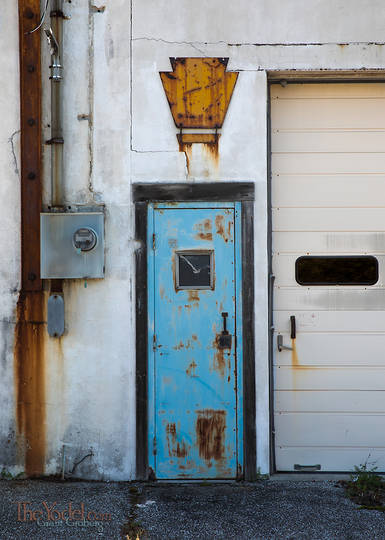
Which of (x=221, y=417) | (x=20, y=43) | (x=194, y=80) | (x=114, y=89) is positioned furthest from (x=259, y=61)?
(x=221, y=417)

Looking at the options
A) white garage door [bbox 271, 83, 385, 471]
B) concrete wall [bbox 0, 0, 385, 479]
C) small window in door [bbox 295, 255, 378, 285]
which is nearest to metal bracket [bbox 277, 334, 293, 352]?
white garage door [bbox 271, 83, 385, 471]

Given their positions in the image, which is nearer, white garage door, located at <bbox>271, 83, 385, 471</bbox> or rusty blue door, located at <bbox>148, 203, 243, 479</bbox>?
rusty blue door, located at <bbox>148, 203, 243, 479</bbox>

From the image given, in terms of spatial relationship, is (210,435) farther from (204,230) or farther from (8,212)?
(8,212)

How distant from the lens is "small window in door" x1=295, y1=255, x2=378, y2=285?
5.43 meters

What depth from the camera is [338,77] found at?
5.40 meters

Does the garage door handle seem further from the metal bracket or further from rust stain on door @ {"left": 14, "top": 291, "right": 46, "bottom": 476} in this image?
A: rust stain on door @ {"left": 14, "top": 291, "right": 46, "bottom": 476}

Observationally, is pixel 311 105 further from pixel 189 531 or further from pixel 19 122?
A: pixel 189 531

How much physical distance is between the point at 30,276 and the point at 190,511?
87.4 inches

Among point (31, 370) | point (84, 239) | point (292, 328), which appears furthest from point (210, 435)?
point (84, 239)

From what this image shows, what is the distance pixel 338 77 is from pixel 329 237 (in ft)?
4.43

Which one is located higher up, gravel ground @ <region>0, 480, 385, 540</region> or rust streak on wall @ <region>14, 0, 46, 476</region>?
rust streak on wall @ <region>14, 0, 46, 476</region>

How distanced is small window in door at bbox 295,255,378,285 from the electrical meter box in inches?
70.8

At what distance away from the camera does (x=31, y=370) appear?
5246mm

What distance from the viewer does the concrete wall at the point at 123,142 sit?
5.22m
